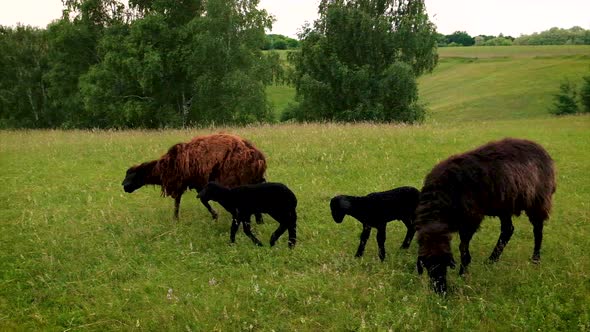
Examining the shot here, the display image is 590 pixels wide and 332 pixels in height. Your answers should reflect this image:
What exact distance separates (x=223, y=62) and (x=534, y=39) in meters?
109

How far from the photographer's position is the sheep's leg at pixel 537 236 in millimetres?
7395

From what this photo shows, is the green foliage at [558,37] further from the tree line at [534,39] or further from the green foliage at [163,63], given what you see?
the green foliage at [163,63]

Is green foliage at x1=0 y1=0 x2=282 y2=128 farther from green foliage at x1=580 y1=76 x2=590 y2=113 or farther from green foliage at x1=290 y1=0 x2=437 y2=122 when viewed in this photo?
green foliage at x1=580 y1=76 x2=590 y2=113

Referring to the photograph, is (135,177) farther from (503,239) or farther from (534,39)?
(534,39)

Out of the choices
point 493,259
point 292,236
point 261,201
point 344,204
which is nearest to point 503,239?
point 493,259

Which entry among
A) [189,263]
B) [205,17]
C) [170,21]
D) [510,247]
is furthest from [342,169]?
[170,21]

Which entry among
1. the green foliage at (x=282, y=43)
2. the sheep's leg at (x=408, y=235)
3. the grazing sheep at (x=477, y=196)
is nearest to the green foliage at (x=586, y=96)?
the grazing sheep at (x=477, y=196)

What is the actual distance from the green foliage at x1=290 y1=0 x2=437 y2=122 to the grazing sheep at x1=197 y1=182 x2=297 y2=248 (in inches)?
930

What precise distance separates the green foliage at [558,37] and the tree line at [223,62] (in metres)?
91.0

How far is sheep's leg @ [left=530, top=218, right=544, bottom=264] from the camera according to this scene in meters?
7.39

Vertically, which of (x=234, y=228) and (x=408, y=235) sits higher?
(x=234, y=228)

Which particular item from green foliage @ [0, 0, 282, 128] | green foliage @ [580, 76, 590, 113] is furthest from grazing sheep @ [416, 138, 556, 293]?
green foliage @ [580, 76, 590, 113]

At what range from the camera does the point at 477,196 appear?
6.58 meters

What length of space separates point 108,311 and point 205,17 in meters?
26.7
